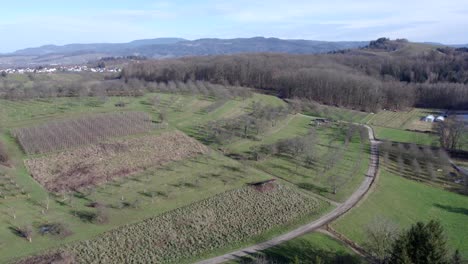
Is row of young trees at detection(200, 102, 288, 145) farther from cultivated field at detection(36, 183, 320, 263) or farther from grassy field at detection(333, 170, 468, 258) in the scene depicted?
grassy field at detection(333, 170, 468, 258)

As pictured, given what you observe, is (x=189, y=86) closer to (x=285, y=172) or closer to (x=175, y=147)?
(x=175, y=147)

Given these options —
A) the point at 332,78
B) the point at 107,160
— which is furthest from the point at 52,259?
the point at 332,78

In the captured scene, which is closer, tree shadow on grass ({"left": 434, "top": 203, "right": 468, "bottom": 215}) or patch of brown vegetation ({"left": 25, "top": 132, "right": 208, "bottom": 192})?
tree shadow on grass ({"left": 434, "top": 203, "right": 468, "bottom": 215})

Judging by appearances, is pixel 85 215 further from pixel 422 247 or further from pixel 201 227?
pixel 422 247

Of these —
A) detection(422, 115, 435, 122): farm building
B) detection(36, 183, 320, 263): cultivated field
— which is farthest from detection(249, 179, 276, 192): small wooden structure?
detection(422, 115, 435, 122): farm building

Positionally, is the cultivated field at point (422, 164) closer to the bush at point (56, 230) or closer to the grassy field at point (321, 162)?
the grassy field at point (321, 162)

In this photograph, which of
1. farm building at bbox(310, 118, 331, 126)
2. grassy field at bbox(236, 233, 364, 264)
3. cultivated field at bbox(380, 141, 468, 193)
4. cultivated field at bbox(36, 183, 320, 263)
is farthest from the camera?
farm building at bbox(310, 118, 331, 126)
